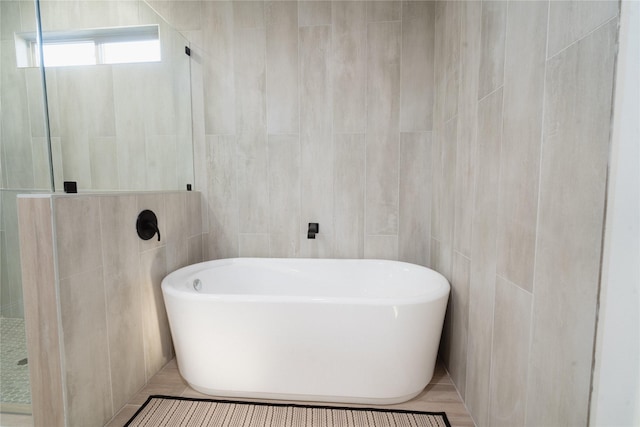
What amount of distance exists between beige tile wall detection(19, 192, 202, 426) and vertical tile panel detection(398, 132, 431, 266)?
1.60 m

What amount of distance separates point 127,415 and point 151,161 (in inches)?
56.4

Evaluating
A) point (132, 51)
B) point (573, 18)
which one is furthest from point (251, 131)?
point (573, 18)

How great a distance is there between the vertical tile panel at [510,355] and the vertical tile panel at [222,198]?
5.59 feet

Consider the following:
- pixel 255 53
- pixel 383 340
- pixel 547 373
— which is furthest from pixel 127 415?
pixel 255 53

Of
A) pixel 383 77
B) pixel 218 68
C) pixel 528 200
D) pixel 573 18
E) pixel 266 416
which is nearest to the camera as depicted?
pixel 573 18

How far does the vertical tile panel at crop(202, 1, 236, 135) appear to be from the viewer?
6.48 ft

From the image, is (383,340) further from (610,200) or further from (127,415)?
(127,415)

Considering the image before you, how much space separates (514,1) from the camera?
940 mm

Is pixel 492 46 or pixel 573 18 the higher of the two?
pixel 492 46

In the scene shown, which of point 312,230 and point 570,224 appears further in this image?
point 312,230

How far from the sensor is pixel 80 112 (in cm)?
155

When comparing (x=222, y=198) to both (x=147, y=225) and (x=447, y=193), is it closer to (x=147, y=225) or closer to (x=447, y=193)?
(x=147, y=225)

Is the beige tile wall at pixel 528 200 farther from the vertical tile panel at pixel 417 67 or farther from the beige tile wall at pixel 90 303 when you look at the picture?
the beige tile wall at pixel 90 303

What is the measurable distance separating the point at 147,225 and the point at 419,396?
171 centimetres
